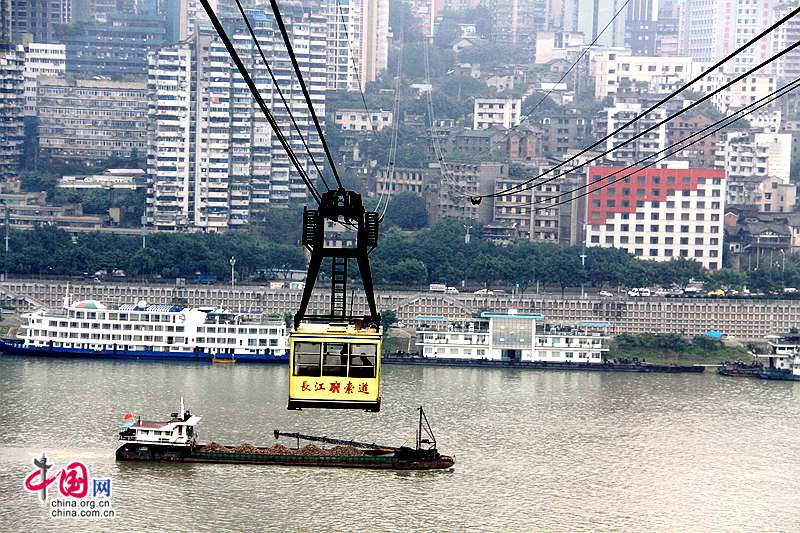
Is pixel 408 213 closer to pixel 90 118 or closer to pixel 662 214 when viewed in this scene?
pixel 662 214

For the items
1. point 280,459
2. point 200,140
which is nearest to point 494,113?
point 200,140

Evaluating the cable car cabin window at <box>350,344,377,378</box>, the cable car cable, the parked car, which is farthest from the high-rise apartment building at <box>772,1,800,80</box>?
the cable car cabin window at <box>350,344,377,378</box>

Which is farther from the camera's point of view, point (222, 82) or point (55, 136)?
point (55, 136)

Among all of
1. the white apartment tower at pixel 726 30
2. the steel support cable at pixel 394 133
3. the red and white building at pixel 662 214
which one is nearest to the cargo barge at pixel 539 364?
the red and white building at pixel 662 214

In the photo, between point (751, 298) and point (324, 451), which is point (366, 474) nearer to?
point (324, 451)

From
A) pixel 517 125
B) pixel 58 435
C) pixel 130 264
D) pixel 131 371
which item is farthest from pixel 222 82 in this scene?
pixel 58 435

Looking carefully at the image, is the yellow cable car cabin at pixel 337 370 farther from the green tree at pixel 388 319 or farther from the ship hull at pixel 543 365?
the green tree at pixel 388 319
